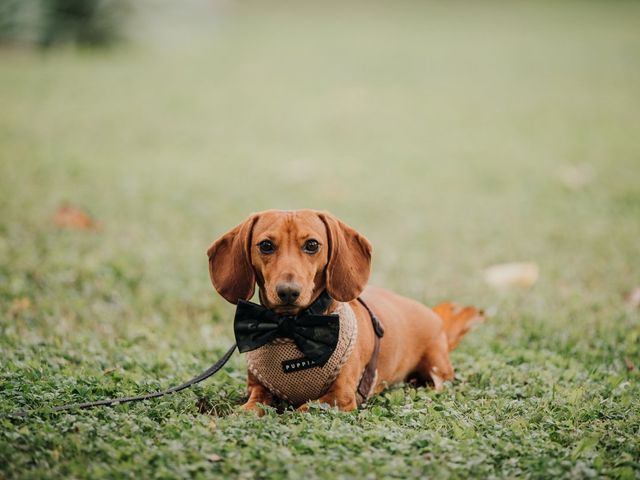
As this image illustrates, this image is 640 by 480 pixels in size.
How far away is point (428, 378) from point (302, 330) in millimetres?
1314

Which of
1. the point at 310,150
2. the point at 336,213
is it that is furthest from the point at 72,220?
the point at 310,150

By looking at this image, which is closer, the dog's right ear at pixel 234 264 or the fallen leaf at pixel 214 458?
the fallen leaf at pixel 214 458

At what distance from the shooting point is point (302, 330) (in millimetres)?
3982

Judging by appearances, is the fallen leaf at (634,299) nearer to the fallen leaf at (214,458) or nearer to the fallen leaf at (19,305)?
the fallen leaf at (214,458)

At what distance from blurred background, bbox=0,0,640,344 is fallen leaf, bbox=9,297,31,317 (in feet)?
0.53

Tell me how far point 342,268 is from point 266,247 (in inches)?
18.2

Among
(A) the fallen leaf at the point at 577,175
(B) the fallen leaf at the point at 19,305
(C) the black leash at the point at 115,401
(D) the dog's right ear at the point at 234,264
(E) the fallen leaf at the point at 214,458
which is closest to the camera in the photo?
(E) the fallen leaf at the point at 214,458

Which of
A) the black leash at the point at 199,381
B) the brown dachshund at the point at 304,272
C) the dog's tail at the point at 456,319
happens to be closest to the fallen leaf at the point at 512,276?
the dog's tail at the point at 456,319

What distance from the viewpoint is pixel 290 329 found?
13.1 ft

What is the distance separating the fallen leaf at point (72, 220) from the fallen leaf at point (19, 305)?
6.70 feet

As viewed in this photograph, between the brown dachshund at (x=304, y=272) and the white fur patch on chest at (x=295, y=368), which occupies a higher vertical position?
the brown dachshund at (x=304, y=272)

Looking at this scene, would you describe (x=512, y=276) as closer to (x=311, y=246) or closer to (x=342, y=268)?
(x=342, y=268)

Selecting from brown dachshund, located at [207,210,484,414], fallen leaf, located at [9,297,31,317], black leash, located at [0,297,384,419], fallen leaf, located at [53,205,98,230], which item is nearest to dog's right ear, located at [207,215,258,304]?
brown dachshund, located at [207,210,484,414]

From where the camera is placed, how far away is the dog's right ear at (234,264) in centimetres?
407
